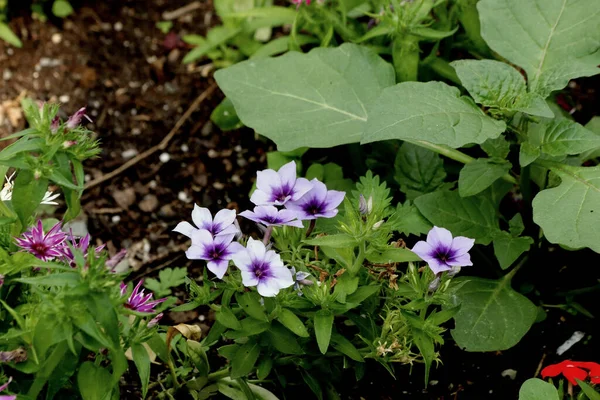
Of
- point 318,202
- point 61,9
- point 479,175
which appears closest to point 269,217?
point 318,202

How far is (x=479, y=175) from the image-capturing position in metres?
2.34

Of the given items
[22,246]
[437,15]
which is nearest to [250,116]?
[437,15]

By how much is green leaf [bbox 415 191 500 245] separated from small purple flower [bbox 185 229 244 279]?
78cm

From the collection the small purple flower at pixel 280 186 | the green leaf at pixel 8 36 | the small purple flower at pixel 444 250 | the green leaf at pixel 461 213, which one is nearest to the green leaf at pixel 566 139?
the green leaf at pixel 461 213

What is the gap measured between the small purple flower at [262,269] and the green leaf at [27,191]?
1.53 ft

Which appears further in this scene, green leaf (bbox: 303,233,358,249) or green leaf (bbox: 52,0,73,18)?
green leaf (bbox: 52,0,73,18)

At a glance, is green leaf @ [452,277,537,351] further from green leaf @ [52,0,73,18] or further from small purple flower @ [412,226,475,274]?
green leaf @ [52,0,73,18]

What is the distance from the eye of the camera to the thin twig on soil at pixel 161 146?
10.5 feet

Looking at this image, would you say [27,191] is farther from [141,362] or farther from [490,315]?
[490,315]

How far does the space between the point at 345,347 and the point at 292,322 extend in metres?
0.22

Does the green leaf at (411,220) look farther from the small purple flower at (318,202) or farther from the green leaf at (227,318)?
the green leaf at (227,318)

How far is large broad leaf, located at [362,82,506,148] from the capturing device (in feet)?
A: 6.86

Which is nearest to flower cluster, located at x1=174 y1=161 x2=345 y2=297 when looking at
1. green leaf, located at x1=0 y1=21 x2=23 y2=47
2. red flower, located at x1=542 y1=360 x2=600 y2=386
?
red flower, located at x1=542 y1=360 x2=600 y2=386

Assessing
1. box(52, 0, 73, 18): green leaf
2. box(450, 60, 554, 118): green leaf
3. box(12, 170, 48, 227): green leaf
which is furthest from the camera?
box(52, 0, 73, 18): green leaf
